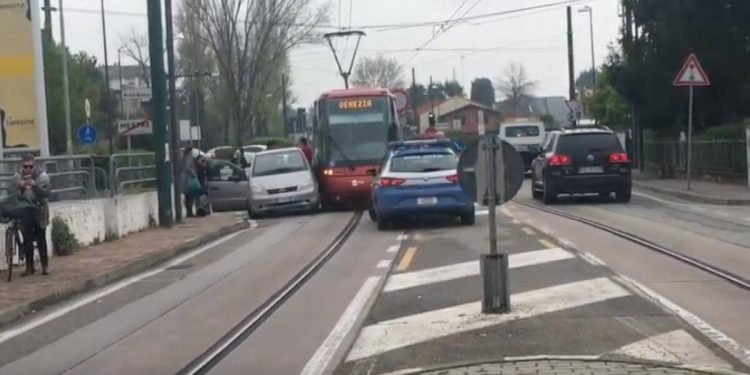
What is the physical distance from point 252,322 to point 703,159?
27.6 m

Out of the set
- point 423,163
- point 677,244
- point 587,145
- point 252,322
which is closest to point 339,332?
point 252,322

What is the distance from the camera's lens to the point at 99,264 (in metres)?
17.9

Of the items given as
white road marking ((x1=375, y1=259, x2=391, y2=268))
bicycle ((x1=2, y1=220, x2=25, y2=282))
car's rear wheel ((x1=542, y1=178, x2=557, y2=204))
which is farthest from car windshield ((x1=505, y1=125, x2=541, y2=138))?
bicycle ((x1=2, y1=220, x2=25, y2=282))

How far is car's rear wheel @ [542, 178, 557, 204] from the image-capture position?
28.5 metres

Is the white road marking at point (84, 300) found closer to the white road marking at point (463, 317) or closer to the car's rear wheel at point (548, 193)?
the white road marking at point (463, 317)

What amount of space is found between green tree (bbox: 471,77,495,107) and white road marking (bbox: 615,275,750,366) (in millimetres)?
127884

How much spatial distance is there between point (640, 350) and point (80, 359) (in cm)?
465

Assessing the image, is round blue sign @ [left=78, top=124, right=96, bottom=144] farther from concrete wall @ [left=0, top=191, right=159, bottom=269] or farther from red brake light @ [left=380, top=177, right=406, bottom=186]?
red brake light @ [left=380, top=177, right=406, bottom=186]

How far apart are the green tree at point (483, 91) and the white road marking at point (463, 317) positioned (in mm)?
128057

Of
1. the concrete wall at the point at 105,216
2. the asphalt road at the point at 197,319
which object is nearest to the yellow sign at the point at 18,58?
the concrete wall at the point at 105,216

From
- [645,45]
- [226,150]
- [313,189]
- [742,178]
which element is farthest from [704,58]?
[226,150]

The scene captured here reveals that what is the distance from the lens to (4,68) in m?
23.1

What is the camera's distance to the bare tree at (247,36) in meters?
52.3

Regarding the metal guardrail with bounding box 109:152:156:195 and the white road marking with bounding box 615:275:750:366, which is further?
the metal guardrail with bounding box 109:152:156:195
